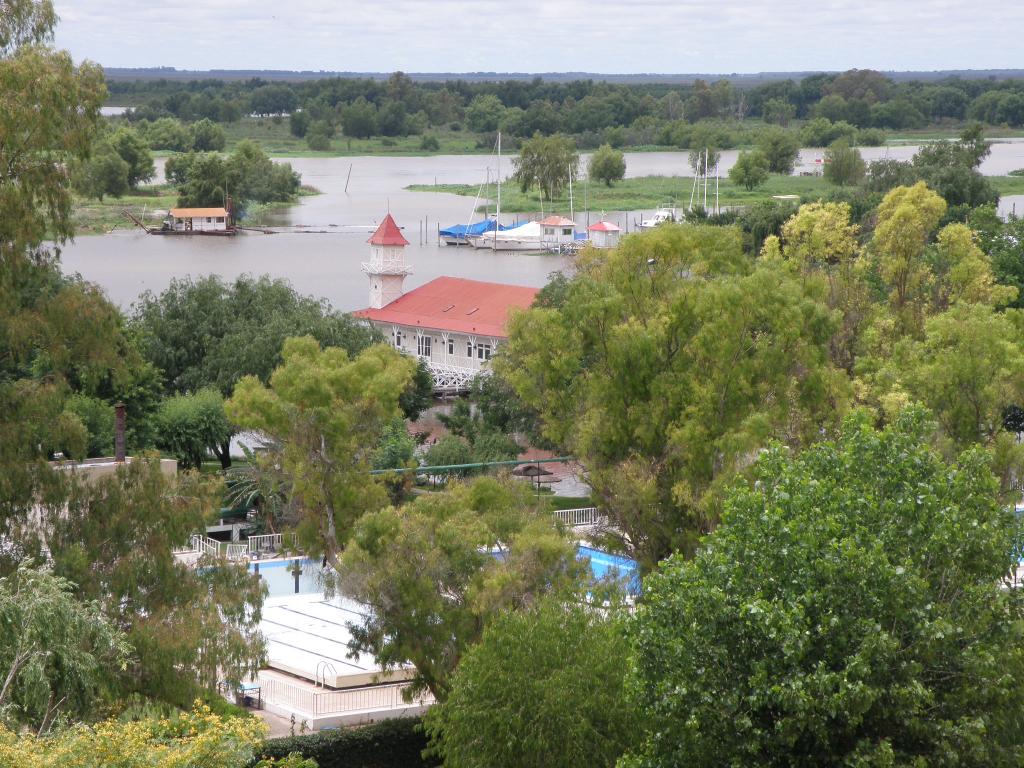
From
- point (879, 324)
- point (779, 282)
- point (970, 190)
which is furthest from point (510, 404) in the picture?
point (970, 190)

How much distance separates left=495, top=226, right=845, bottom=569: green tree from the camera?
20109 millimetres

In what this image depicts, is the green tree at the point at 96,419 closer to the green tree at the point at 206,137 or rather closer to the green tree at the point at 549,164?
the green tree at the point at 549,164

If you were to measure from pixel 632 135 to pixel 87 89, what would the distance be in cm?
12637

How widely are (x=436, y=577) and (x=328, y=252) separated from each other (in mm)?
61495

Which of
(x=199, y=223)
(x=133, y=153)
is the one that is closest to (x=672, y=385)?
(x=199, y=223)

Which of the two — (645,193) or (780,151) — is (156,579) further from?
(780,151)

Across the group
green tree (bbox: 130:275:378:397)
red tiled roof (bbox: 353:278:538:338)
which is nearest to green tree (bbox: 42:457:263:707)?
green tree (bbox: 130:275:378:397)

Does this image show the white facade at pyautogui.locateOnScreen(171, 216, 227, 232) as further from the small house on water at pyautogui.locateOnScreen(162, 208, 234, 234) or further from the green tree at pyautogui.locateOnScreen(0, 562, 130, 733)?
the green tree at pyautogui.locateOnScreen(0, 562, 130, 733)

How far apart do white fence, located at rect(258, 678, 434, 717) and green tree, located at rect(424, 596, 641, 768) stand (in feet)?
11.8

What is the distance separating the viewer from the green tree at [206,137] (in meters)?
112

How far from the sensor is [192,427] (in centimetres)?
3003

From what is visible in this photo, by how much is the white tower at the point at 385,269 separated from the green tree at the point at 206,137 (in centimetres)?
6864

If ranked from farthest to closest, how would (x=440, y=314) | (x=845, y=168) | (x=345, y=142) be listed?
1. (x=345, y=142)
2. (x=845, y=168)
3. (x=440, y=314)

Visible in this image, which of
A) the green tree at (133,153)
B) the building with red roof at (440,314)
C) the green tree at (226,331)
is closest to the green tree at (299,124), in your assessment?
the green tree at (133,153)
